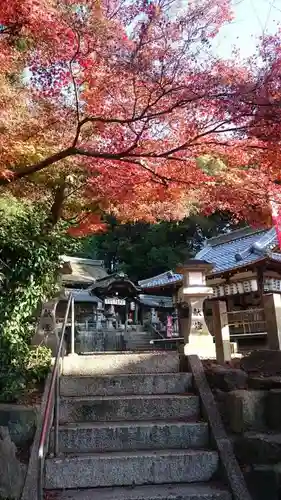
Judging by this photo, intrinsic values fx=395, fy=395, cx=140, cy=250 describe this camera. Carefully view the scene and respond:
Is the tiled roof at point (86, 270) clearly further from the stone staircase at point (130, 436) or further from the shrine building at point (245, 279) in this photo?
the stone staircase at point (130, 436)

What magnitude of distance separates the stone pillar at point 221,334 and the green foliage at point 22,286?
9.23 feet

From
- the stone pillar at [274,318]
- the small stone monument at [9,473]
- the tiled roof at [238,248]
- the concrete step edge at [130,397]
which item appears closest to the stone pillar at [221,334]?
the stone pillar at [274,318]

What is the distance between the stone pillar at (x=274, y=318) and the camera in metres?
6.40

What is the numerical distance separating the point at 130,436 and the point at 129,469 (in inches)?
17.6

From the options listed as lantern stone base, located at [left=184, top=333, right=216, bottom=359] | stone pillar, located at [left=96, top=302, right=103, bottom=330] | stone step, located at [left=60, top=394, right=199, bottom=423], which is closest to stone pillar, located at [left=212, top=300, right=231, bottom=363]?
lantern stone base, located at [left=184, top=333, right=216, bottom=359]

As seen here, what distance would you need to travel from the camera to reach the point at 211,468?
4.09 meters

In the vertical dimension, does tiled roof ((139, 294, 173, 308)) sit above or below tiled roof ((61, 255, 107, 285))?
below

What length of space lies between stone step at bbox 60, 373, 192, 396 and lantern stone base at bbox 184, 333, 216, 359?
141 centimetres

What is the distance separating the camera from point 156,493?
3.74 meters

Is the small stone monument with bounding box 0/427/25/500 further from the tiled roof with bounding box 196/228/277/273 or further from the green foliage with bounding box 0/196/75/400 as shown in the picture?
the tiled roof with bounding box 196/228/277/273

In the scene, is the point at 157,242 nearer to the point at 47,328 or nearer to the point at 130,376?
the point at 47,328

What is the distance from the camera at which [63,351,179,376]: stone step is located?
5598mm

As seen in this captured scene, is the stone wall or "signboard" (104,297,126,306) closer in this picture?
the stone wall

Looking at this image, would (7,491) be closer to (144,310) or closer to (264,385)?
(264,385)
